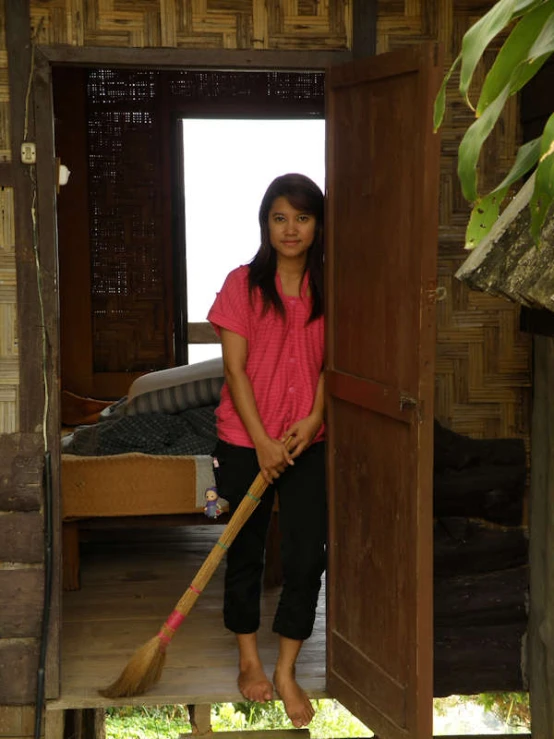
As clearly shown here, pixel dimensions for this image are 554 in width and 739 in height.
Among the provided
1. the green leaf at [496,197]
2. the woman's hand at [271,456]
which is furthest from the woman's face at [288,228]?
the green leaf at [496,197]

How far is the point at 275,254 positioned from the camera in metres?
3.57

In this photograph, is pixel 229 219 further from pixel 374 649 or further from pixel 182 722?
pixel 374 649

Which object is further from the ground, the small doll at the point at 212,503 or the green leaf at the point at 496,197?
the green leaf at the point at 496,197

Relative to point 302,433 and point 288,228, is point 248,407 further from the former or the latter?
point 288,228

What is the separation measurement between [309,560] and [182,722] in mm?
3926

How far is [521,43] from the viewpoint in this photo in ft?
3.43

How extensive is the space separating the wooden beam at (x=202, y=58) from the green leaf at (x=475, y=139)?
2.52 meters

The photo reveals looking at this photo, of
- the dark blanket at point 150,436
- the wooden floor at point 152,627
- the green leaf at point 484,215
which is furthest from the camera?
the dark blanket at point 150,436

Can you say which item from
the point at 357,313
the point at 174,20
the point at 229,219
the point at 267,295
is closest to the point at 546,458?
the point at 357,313

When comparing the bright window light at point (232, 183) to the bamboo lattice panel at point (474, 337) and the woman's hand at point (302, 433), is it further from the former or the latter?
the woman's hand at point (302, 433)

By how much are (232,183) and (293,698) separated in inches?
223

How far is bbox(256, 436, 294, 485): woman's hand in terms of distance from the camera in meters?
3.42

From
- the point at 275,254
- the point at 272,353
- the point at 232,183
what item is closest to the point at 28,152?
the point at 275,254

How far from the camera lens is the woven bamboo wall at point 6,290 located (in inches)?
139
